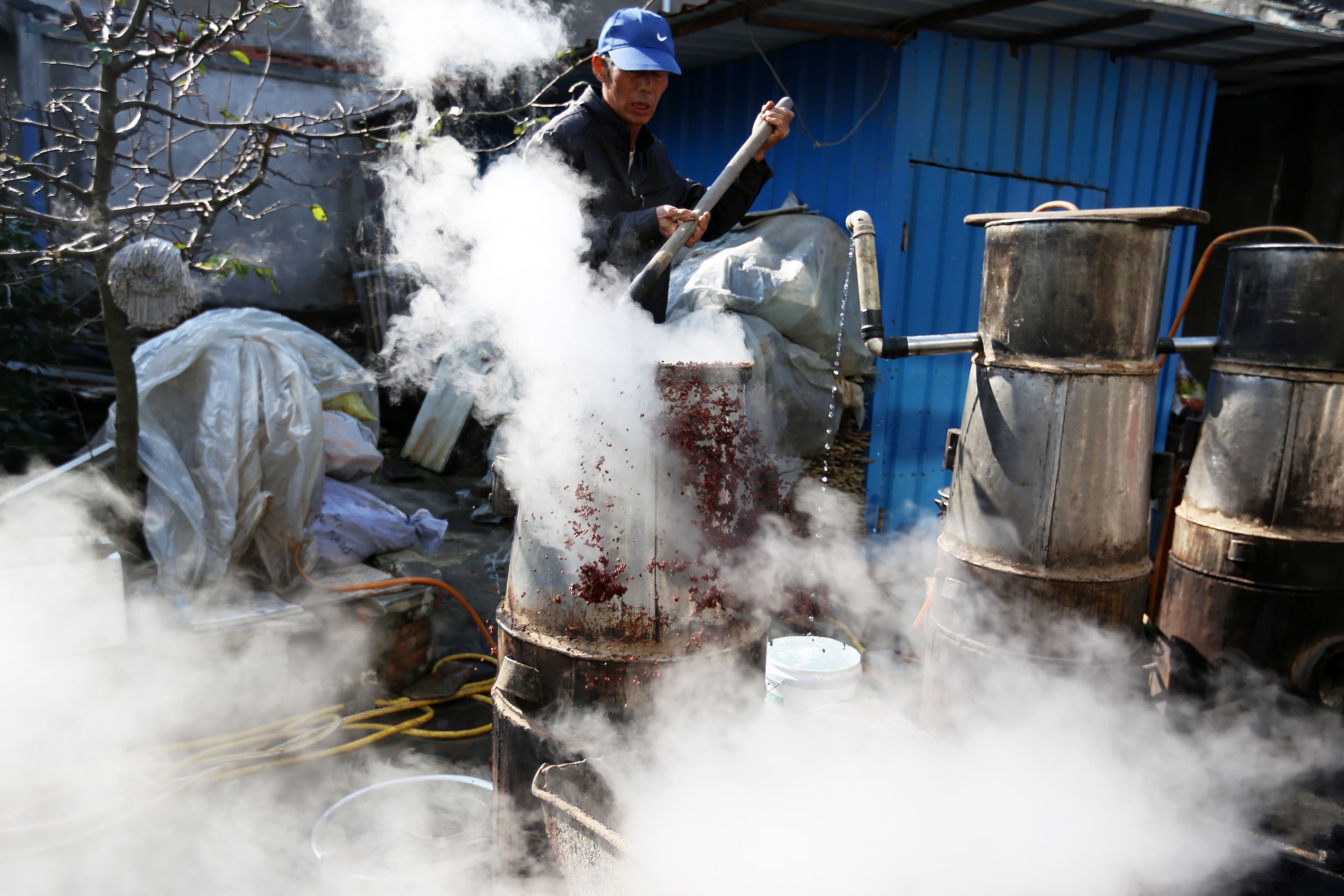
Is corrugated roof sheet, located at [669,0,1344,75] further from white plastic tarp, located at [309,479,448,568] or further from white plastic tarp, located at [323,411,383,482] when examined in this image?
white plastic tarp, located at [309,479,448,568]

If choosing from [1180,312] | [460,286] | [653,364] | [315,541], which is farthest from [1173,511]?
[315,541]

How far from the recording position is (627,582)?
2.61 m

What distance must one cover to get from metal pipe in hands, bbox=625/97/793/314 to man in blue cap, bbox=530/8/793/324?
33 millimetres

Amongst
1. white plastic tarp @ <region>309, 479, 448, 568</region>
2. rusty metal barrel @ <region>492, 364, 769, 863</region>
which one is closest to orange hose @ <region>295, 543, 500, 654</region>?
white plastic tarp @ <region>309, 479, 448, 568</region>

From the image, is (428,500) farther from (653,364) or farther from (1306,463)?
(1306,463)

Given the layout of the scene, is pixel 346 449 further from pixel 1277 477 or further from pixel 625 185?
pixel 1277 477

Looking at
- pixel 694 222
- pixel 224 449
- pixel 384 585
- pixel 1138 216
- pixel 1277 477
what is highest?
pixel 1138 216

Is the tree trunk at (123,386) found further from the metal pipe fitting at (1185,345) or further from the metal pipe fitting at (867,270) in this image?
Answer: the metal pipe fitting at (1185,345)

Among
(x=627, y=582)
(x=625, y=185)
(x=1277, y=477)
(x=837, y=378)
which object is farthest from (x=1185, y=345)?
(x=627, y=582)

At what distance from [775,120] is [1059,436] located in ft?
5.27

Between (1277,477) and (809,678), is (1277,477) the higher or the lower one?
the higher one

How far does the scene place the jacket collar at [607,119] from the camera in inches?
127

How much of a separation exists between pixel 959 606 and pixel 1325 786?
1.74 m

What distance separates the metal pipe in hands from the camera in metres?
2.78
